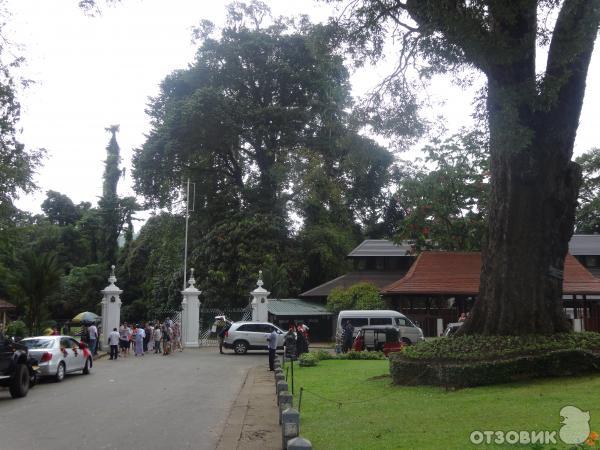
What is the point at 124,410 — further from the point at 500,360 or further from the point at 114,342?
the point at 114,342

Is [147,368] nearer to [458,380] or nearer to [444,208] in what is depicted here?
[458,380]

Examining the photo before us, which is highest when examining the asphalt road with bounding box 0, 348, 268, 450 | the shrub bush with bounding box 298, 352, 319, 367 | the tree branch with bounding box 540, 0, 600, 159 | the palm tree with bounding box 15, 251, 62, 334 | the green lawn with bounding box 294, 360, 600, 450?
the tree branch with bounding box 540, 0, 600, 159

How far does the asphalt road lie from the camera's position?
9594mm

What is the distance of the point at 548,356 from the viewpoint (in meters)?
12.7

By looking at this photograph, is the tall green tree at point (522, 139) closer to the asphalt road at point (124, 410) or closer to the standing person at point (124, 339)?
the asphalt road at point (124, 410)

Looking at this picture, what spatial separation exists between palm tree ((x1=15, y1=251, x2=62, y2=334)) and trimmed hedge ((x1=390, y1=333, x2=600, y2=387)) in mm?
18143

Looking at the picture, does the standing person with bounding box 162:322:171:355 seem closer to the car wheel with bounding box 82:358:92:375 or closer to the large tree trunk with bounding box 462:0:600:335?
the car wheel with bounding box 82:358:92:375

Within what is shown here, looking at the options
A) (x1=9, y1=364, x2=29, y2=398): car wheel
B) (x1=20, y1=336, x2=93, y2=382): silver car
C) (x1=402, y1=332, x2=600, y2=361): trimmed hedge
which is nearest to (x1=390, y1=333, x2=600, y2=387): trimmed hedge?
(x1=402, y1=332, x2=600, y2=361): trimmed hedge

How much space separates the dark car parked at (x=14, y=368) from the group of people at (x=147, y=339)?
38.0 ft

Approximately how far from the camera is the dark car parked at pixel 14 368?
1412 cm

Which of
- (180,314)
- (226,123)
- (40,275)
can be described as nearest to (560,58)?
(40,275)

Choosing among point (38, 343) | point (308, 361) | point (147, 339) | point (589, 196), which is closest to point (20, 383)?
point (38, 343)

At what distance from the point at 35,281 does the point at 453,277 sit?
62.4 feet

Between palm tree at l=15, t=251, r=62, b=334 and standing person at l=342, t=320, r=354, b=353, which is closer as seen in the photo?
palm tree at l=15, t=251, r=62, b=334
